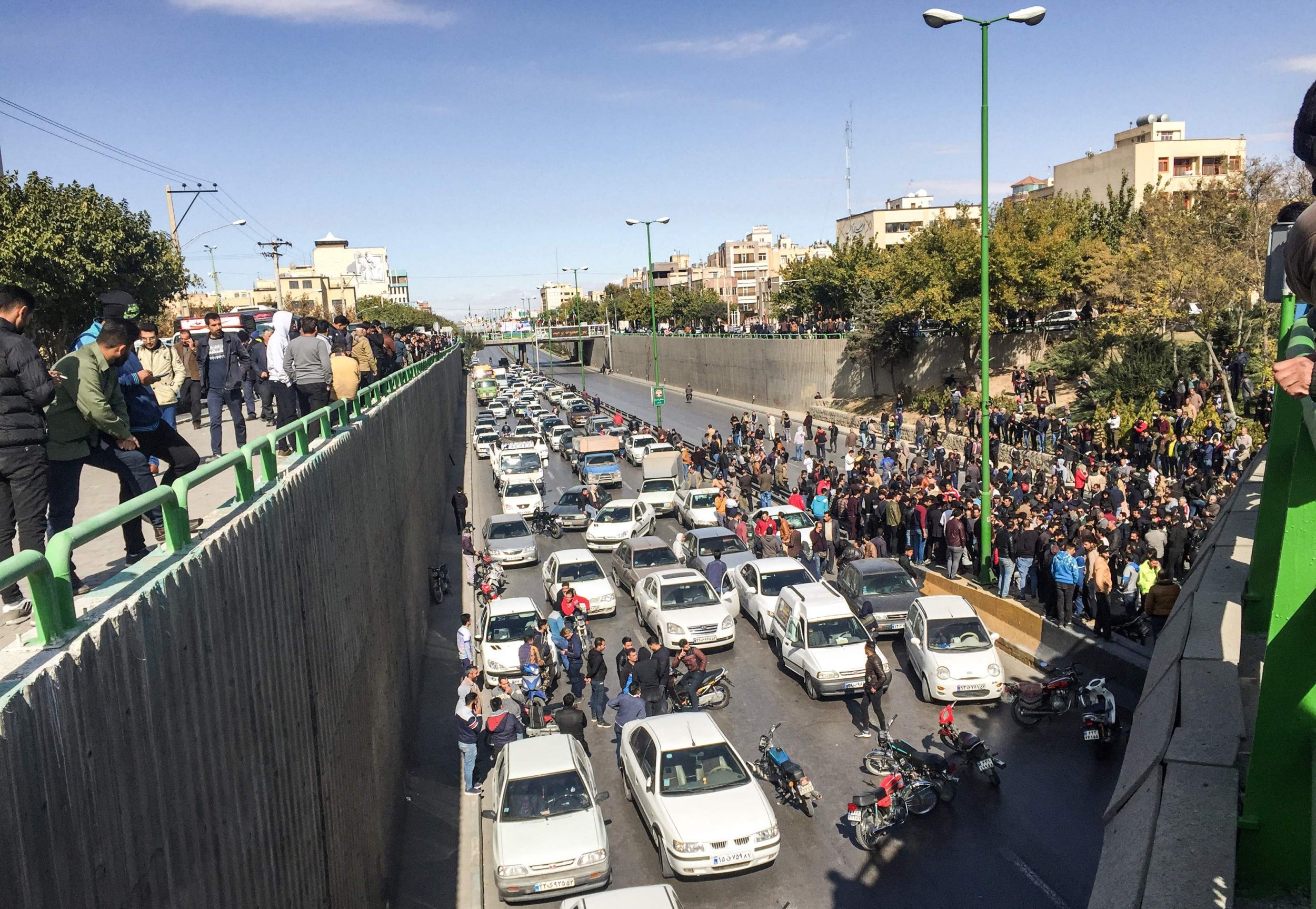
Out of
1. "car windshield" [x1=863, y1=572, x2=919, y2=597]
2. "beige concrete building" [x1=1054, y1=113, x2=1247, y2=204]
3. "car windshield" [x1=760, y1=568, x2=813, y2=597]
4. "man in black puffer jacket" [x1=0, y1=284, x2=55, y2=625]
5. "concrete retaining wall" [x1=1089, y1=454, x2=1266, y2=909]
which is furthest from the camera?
"beige concrete building" [x1=1054, y1=113, x2=1247, y2=204]

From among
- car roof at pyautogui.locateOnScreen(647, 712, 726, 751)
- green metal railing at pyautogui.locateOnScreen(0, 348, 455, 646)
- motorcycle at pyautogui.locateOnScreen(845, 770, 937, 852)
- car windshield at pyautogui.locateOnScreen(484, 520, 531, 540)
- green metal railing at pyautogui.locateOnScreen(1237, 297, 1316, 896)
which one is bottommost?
motorcycle at pyautogui.locateOnScreen(845, 770, 937, 852)

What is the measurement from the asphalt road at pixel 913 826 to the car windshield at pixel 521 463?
62.7 ft

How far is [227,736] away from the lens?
199 inches

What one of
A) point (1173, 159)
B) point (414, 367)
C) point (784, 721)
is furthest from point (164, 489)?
point (1173, 159)

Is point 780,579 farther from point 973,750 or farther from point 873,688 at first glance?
point 973,750

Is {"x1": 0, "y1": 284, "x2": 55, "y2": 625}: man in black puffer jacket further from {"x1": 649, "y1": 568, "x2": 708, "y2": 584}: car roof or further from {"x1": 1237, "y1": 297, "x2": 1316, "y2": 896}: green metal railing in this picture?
{"x1": 649, "y1": 568, "x2": 708, "y2": 584}: car roof

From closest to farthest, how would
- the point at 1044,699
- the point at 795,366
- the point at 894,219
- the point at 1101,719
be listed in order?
the point at 1101,719
the point at 1044,699
the point at 795,366
the point at 894,219

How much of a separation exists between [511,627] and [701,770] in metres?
6.66

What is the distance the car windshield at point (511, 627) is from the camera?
1691 cm

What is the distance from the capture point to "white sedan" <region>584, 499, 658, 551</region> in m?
26.5

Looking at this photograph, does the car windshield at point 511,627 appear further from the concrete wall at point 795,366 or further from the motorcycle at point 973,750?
the concrete wall at point 795,366

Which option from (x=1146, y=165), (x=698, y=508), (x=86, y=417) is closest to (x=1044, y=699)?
(x=86, y=417)

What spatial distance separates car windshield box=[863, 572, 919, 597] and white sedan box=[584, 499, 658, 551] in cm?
921

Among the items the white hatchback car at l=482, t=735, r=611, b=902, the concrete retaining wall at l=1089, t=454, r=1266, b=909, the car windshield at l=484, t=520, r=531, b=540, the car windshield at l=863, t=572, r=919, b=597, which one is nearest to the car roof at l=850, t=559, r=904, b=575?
the car windshield at l=863, t=572, r=919, b=597
